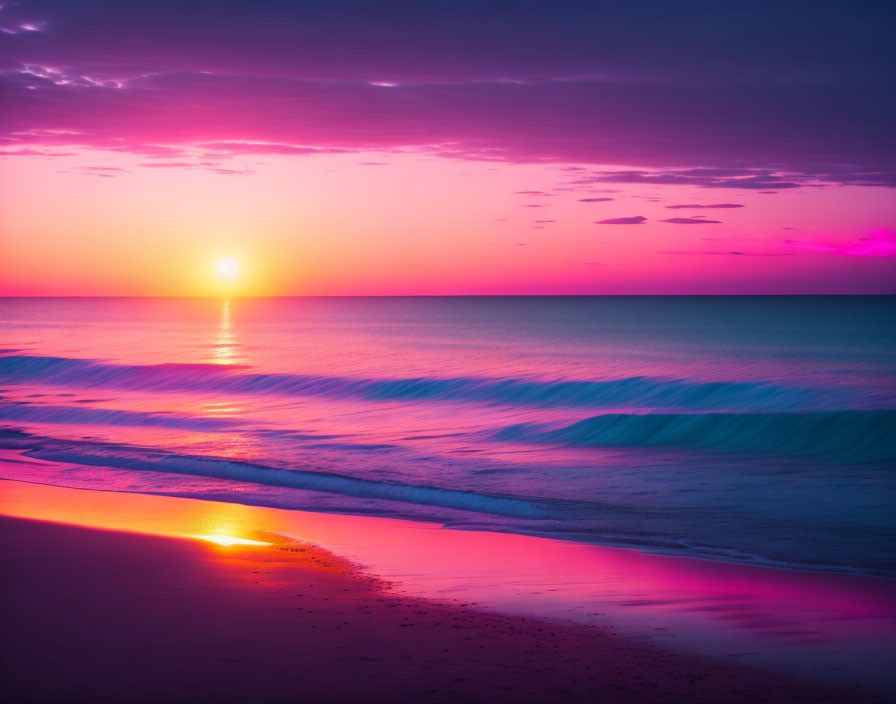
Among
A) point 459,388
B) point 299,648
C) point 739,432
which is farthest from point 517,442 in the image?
point 299,648

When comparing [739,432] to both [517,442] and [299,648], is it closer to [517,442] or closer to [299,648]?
[517,442]

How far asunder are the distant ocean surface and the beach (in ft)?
12.2

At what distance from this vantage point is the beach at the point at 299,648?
605cm

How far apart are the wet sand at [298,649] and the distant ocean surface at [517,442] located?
3758 mm

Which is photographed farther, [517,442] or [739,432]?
[739,432]

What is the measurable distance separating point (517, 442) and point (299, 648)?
50.6 ft

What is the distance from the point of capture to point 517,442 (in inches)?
866

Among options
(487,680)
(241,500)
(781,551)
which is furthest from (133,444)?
(487,680)

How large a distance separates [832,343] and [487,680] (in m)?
64.6

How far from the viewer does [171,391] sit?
3675cm

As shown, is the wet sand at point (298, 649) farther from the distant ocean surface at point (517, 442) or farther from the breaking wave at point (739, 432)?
the breaking wave at point (739, 432)

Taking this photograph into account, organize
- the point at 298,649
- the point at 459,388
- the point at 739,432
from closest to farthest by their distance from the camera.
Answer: the point at 298,649, the point at 739,432, the point at 459,388

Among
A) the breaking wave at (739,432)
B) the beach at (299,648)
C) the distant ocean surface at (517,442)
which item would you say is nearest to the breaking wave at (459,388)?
the distant ocean surface at (517,442)

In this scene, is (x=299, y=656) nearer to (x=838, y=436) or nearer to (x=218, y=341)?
(x=838, y=436)
